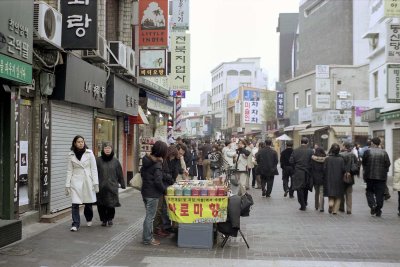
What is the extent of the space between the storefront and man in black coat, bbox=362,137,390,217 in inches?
263

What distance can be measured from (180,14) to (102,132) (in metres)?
9.17

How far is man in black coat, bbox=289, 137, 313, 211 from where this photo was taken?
12188 mm

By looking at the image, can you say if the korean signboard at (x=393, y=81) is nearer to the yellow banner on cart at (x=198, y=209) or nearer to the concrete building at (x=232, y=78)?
the yellow banner on cart at (x=198, y=209)

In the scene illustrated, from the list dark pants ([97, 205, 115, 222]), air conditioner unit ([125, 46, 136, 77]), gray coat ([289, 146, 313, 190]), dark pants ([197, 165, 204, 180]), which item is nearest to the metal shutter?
dark pants ([97, 205, 115, 222])

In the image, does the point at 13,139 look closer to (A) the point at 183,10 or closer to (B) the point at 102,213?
(B) the point at 102,213

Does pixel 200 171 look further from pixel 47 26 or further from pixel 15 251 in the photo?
pixel 15 251

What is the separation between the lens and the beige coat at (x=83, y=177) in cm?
884

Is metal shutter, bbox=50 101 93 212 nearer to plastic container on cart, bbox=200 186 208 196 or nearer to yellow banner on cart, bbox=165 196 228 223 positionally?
yellow banner on cart, bbox=165 196 228 223

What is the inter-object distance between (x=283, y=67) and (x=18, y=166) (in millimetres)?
54561

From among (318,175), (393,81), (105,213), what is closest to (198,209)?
(105,213)

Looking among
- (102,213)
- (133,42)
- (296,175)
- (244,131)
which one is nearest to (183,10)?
(133,42)

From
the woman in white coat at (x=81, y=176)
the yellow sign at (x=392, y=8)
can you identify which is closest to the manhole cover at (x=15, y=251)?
the woman in white coat at (x=81, y=176)

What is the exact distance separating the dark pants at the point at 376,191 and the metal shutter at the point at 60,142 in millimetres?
6843

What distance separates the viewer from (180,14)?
21922 mm
